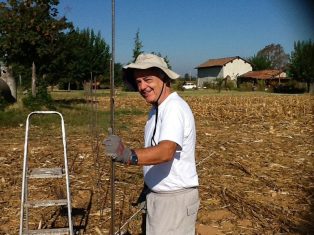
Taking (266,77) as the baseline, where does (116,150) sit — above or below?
below

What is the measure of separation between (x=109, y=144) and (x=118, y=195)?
3.72 meters

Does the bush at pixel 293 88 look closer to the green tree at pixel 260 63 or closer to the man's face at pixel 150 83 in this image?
the green tree at pixel 260 63

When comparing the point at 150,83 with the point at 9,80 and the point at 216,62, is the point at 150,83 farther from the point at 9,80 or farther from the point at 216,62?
the point at 216,62

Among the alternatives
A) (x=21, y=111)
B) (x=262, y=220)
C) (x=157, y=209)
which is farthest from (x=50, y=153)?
(x=21, y=111)

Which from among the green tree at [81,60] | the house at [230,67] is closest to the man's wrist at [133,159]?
the green tree at [81,60]

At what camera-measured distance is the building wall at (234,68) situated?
8419cm

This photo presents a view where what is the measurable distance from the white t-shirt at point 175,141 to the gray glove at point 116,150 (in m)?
0.22

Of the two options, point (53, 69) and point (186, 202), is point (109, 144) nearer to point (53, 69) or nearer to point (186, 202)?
point (186, 202)

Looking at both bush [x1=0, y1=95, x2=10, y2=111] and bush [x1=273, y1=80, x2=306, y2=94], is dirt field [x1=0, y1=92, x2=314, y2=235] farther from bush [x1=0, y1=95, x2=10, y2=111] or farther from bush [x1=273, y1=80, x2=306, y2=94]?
bush [x1=273, y1=80, x2=306, y2=94]

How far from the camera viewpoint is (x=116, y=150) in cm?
226

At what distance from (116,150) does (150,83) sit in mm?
505

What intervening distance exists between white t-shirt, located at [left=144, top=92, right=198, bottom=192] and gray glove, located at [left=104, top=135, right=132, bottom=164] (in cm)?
22

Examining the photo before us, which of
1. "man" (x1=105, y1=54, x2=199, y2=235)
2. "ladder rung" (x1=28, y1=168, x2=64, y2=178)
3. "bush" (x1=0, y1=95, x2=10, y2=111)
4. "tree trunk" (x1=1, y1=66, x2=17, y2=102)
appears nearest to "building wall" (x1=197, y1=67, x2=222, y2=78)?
"tree trunk" (x1=1, y1=66, x2=17, y2=102)

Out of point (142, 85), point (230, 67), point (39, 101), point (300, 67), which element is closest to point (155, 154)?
point (142, 85)
